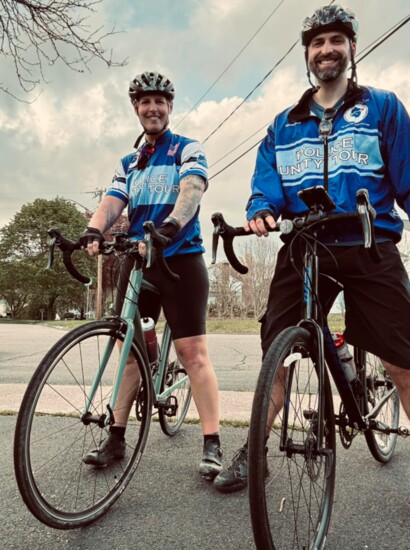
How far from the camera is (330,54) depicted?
230 cm

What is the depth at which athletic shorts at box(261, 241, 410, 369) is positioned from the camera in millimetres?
2139

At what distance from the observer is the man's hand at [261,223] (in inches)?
85.7

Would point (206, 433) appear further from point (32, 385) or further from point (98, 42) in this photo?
point (98, 42)

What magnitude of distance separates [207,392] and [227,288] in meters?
30.0

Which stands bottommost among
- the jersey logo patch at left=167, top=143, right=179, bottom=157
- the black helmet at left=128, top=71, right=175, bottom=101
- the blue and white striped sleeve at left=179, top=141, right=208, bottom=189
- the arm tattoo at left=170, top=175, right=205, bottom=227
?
the arm tattoo at left=170, top=175, right=205, bottom=227

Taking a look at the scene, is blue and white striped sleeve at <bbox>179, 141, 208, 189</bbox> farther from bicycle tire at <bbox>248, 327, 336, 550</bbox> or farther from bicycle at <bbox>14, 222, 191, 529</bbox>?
bicycle tire at <bbox>248, 327, 336, 550</bbox>

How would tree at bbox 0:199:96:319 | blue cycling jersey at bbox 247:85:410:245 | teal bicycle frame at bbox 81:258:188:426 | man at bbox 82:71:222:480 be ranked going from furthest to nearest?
tree at bbox 0:199:96:319 → man at bbox 82:71:222:480 → teal bicycle frame at bbox 81:258:188:426 → blue cycling jersey at bbox 247:85:410:245

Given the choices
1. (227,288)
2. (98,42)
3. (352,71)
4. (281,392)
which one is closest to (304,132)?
(352,71)

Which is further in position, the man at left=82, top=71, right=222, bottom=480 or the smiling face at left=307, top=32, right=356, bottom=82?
the man at left=82, top=71, right=222, bottom=480

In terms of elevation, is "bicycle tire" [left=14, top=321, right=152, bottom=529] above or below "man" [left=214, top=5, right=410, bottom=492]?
below

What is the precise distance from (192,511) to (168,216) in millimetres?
1460

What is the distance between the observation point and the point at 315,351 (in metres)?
2.02

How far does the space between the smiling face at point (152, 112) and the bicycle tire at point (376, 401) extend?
5.72 feet

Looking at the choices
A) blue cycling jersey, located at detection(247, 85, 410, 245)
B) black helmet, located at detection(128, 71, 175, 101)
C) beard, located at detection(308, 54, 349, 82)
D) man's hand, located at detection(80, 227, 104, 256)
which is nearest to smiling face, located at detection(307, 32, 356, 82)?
beard, located at detection(308, 54, 349, 82)
